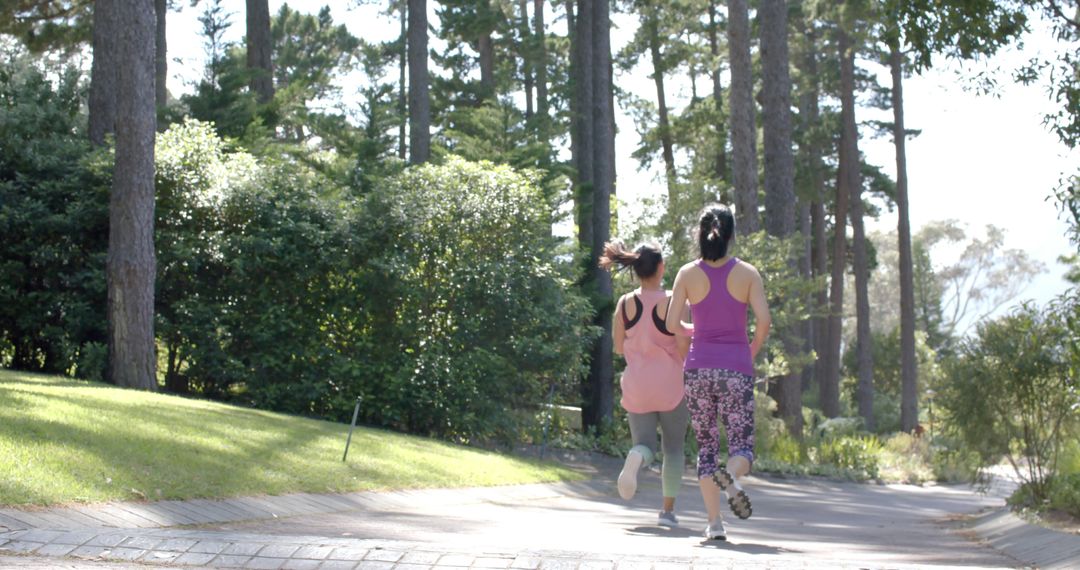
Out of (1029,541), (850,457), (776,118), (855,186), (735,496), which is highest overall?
(855,186)

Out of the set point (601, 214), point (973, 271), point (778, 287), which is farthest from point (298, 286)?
point (973, 271)

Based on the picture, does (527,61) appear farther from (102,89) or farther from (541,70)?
(102,89)

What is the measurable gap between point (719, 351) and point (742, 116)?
2068 cm

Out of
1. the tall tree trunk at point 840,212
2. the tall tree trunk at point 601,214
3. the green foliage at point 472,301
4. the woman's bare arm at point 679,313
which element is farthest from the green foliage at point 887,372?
the woman's bare arm at point 679,313

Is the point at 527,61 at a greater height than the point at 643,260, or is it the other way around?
the point at 527,61

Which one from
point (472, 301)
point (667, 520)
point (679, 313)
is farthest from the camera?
point (472, 301)

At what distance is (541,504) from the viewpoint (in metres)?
13.0

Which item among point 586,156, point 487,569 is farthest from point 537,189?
point 487,569

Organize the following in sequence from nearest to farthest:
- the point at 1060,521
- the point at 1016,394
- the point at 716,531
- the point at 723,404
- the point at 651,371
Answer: the point at 723,404
the point at 716,531
the point at 651,371
the point at 1060,521
the point at 1016,394

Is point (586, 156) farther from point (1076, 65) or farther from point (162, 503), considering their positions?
point (162, 503)

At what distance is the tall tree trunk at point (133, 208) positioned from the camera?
18125mm

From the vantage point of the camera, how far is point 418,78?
29.1 meters

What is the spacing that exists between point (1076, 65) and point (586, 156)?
18557 mm

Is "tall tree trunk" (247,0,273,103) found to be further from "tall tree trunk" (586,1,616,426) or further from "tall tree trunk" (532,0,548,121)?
"tall tree trunk" (532,0,548,121)
